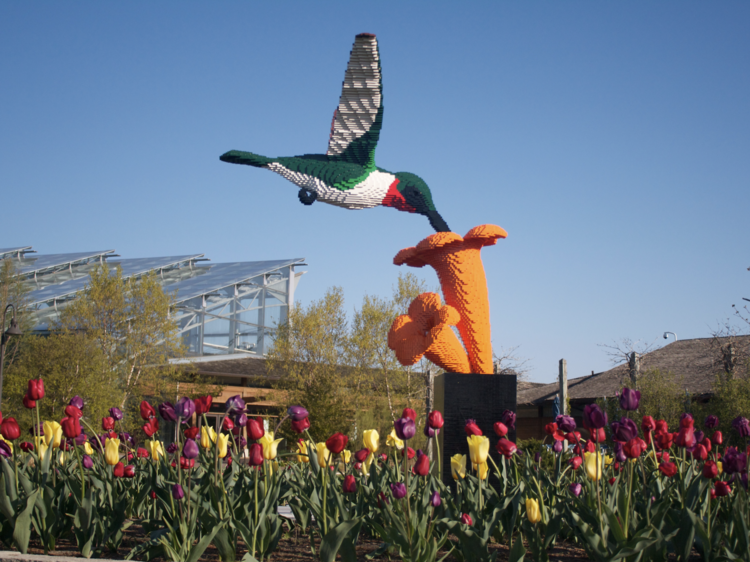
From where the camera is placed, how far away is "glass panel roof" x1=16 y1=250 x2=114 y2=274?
1549 inches

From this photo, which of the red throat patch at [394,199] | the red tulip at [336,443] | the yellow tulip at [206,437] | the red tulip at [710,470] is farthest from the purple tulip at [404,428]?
the red throat patch at [394,199]

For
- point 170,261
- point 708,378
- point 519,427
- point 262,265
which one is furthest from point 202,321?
point 708,378

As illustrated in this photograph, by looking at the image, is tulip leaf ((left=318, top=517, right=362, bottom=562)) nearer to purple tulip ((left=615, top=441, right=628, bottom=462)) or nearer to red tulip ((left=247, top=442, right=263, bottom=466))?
red tulip ((left=247, top=442, right=263, bottom=466))

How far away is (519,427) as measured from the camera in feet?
113

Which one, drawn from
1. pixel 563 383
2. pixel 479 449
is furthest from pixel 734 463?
pixel 563 383

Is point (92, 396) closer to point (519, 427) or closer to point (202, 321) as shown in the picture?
point (202, 321)

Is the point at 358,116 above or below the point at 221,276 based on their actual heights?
below

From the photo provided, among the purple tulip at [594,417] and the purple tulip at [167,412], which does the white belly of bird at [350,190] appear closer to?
the purple tulip at [167,412]

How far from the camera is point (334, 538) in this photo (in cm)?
414

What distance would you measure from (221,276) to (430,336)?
30712mm

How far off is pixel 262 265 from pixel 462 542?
118 ft

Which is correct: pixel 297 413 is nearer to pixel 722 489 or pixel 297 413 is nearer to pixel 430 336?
pixel 722 489

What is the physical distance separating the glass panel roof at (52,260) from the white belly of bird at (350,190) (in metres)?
35.2

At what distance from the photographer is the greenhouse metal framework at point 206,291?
33.3 m
